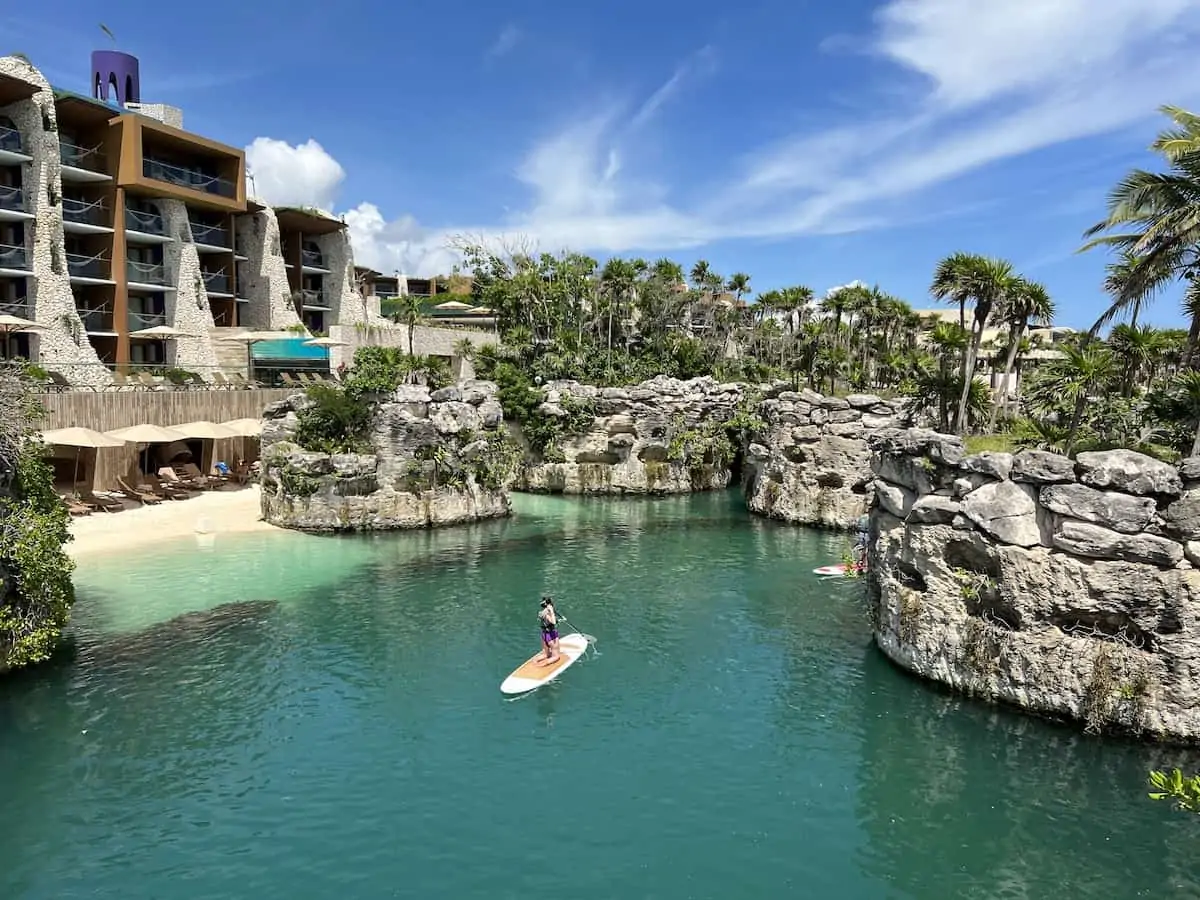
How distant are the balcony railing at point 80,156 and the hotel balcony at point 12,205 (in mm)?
4214

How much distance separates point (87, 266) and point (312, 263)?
1917cm

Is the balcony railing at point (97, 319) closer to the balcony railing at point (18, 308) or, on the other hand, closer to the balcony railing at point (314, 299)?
the balcony railing at point (18, 308)

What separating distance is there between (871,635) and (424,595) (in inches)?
487

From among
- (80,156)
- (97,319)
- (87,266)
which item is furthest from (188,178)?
(97,319)

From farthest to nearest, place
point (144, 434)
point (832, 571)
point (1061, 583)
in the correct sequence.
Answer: point (144, 434) → point (832, 571) → point (1061, 583)

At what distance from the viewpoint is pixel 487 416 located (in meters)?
34.9

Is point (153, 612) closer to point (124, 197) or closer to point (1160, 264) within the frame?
point (1160, 264)

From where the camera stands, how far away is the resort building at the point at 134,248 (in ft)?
132

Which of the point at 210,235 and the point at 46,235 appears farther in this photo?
the point at 210,235

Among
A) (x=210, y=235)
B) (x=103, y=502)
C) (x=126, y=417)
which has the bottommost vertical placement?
(x=103, y=502)

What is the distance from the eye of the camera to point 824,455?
33875 mm

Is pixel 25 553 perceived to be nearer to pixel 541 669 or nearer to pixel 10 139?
pixel 541 669

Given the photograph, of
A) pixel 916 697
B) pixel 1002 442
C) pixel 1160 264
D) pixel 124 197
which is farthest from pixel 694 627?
pixel 124 197

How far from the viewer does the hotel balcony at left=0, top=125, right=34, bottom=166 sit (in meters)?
39.4
